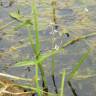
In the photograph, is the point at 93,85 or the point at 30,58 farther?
the point at 30,58

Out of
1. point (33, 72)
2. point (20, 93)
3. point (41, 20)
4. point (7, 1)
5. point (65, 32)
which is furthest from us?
point (7, 1)

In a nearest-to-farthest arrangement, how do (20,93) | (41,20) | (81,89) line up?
(20,93)
(81,89)
(41,20)

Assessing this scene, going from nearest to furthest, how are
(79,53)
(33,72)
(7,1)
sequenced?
(33,72)
(79,53)
(7,1)

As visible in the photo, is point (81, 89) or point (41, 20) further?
point (41, 20)

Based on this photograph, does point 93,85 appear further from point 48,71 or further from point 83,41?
point 83,41

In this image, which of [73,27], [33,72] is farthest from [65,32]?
[33,72]

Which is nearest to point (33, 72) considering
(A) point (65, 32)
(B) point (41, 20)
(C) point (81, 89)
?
(C) point (81, 89)

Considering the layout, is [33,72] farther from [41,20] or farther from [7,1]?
[7,1]
